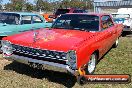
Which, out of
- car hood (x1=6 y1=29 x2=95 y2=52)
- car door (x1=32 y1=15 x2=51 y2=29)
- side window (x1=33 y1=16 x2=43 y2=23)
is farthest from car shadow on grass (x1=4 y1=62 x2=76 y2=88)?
side window (x1=33 y1=16 x2=43 y2=23)

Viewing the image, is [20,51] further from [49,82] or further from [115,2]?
[115,2]

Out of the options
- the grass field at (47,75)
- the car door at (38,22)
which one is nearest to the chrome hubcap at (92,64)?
the grass field at (47,75)

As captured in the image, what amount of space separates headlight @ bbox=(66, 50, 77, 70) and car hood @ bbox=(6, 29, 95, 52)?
0.11 m

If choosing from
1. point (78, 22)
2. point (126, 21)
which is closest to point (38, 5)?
point (126, 21)

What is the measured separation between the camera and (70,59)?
196 inches

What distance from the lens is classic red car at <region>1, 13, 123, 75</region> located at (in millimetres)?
5059

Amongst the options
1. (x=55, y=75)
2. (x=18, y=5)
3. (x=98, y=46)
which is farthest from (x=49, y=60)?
(x=18, y=5)

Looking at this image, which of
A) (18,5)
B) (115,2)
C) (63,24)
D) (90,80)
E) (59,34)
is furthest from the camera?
(18,5)

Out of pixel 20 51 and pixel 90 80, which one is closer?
pixel 90 80

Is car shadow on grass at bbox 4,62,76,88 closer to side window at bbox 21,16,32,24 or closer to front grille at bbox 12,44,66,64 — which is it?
Result: front grille at bbox 12,44,66,64

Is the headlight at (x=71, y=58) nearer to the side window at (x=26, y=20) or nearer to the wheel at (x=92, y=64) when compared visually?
the wheel at (x=92, y=64)

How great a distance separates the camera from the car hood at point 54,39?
5195 mm

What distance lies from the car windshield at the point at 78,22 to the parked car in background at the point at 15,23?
207cm

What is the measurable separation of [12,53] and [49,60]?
1.12m
